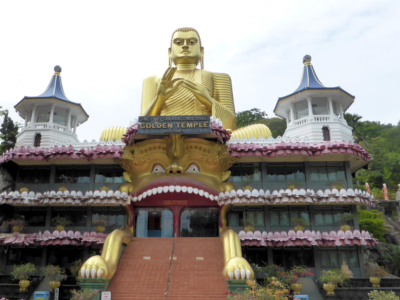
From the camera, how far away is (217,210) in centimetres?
1891

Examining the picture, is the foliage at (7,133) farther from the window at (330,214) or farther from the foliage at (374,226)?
the foliage at (374,226)

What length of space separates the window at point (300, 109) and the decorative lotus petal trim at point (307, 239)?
9.77 metres

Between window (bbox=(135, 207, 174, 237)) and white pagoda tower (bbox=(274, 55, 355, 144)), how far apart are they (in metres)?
10.3

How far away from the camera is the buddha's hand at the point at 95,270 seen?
42.5 ft

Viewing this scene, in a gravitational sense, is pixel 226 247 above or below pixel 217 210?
below

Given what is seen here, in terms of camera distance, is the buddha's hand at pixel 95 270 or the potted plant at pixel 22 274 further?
the potted plant at pixel 22 274

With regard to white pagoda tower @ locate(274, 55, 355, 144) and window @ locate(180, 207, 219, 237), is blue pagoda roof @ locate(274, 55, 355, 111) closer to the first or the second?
white pagoda tower @ locate(274, 55, 355, 144)

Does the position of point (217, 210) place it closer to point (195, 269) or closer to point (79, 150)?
point (195, 269)

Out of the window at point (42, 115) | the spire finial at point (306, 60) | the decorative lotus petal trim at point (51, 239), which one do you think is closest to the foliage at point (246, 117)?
the spire finial at point (306, 60)

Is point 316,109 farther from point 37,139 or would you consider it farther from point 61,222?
point 37,139

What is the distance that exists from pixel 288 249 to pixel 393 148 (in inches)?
1779

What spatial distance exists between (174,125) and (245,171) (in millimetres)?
5438

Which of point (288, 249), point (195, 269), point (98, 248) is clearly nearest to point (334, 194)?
point (288, 249)

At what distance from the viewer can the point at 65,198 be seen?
18.1 m
